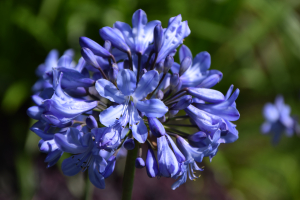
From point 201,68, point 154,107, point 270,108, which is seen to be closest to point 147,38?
point 201,68

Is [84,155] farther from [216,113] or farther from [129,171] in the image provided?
[216,113]

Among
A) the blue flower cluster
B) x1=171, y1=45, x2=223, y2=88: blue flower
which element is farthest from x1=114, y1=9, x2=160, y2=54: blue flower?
x1=171, y1=45, x2=223, y2=88: blue flower

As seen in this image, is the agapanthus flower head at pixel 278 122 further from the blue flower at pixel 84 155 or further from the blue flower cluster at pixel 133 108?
the blue flower at pixel 84 155

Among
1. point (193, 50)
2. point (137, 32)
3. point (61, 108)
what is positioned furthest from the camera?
point (193, 50)

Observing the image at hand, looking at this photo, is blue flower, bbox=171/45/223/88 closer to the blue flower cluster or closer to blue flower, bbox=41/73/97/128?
the blue flower cluster

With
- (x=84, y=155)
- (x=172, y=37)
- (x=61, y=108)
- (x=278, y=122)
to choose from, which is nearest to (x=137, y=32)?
(x=172, y=37)

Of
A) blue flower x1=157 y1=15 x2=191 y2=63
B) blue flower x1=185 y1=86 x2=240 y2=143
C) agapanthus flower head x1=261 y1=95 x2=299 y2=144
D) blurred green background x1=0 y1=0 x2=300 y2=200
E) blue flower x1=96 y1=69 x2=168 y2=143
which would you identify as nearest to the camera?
blue flower x1=96 y1=69 x2=168 y2=143
